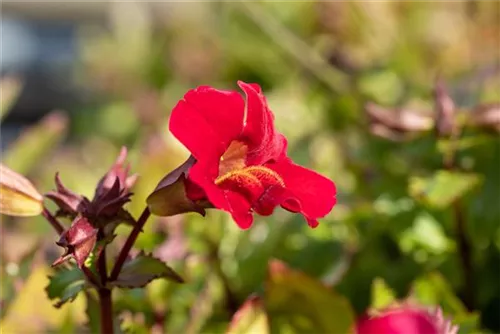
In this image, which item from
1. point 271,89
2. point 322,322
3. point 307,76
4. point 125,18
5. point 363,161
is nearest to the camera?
point 322,322

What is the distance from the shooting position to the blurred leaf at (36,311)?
64 centimetres

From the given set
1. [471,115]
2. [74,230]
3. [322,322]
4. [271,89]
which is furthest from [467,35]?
[74,230]

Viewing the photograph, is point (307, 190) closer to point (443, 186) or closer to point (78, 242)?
point (78, 242)

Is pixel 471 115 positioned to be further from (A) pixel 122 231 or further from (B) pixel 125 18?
(B) pixel 125 18

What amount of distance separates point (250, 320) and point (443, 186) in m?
0.19

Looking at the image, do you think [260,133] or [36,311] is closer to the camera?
[260,133]

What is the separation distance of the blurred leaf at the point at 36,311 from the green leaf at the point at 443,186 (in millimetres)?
252

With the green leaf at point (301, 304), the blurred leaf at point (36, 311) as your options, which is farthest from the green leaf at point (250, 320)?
the blurred leaf at point (36, 311)

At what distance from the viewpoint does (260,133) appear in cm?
44

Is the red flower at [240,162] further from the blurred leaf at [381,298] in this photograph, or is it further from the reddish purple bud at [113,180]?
the blurred leaf at [381,298]

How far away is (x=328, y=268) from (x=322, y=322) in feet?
0.50

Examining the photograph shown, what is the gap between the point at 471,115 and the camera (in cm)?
69

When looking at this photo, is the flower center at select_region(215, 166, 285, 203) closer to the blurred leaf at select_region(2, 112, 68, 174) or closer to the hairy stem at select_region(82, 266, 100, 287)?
the hairy stem at select_region(82, 266, 100, 287)

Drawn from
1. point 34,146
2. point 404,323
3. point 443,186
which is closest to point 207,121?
point 404,323
